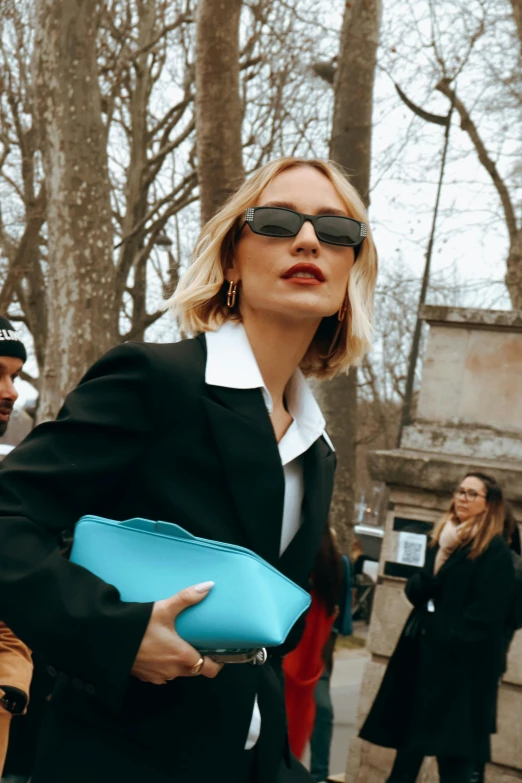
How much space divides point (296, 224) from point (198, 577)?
841 millimetres

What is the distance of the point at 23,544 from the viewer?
6.16 feet

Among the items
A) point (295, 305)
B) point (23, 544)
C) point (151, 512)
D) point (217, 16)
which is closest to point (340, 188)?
point (295, 305)

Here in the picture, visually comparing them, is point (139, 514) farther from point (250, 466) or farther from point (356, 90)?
point (356, 90)

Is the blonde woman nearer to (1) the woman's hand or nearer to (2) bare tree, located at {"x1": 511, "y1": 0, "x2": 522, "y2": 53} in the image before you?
(1) the woman's hand

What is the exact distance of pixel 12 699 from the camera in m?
3.79

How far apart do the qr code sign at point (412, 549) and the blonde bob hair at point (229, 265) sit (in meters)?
5.05

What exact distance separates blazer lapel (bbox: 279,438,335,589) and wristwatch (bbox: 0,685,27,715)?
1.82m

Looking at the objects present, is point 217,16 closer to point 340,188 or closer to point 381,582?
point 381,582

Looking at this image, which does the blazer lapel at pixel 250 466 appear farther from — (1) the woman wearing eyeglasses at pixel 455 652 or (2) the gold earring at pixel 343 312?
(1) the woman wearing eyeglasses at pixel 455 652

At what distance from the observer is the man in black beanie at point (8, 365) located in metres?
4.57

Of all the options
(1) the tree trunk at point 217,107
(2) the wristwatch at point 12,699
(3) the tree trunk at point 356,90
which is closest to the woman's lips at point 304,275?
(2) the wristwatch at point 12,699

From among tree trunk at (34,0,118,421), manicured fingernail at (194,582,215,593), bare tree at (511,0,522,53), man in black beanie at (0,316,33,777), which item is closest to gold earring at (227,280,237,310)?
manicured fingernail at (194,582,215,593)

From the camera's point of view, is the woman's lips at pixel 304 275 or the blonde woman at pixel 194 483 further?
the woman's lips at pixel 304 275

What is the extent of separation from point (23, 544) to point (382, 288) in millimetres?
19605
